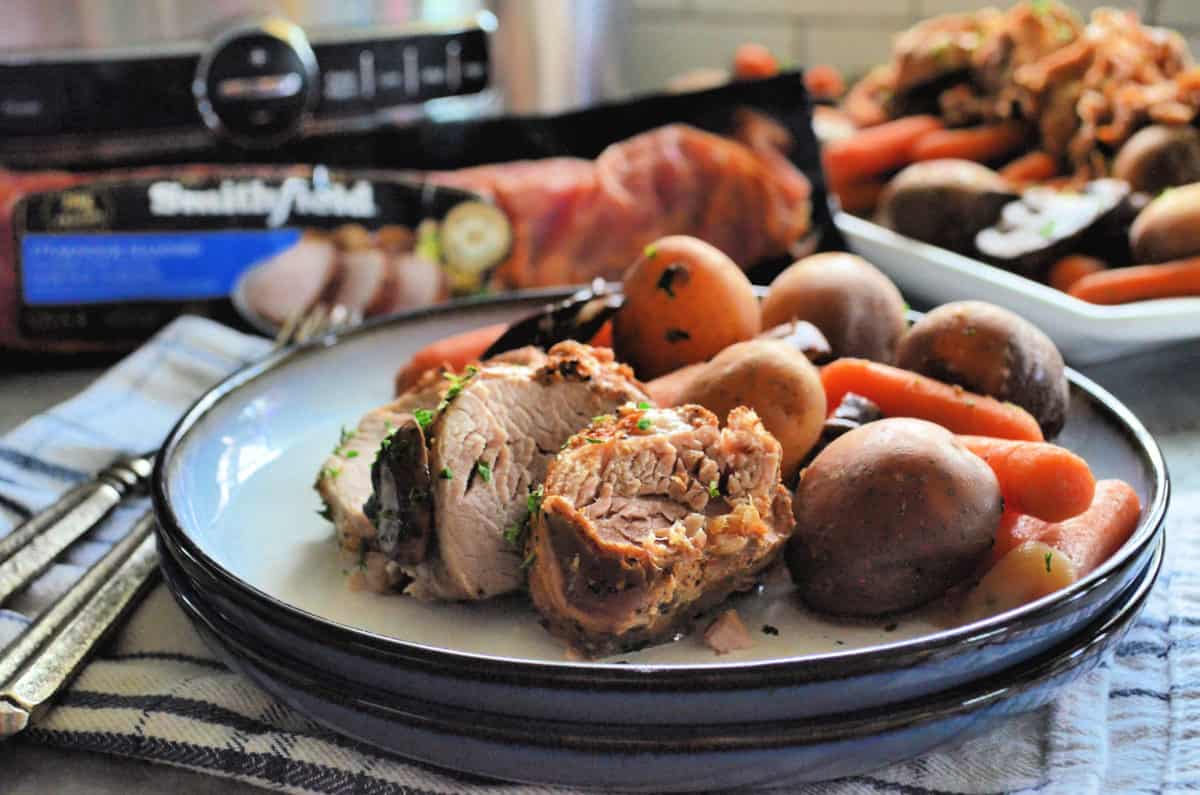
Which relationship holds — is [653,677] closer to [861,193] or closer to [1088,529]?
[1088,529]

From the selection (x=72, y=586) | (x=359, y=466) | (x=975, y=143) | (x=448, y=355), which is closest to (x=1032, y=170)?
(x=975, y=143)

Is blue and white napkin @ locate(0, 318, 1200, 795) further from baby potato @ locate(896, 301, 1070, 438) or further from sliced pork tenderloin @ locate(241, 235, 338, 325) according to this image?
sliced pork tenderloin @ locate(241, 235, 338, 325)

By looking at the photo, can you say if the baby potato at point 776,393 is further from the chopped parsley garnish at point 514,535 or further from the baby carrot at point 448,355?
the baby carrot at point 448,355

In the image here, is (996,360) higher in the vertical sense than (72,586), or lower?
higher

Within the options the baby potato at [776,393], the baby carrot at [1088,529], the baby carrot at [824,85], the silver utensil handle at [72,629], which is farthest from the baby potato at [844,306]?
the baby carrot at [824,85]

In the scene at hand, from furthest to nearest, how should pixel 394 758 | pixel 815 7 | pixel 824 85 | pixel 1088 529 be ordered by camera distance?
pixel 815 7 < pixel 824 85 < pixel 1088 529 < pixel 394 758

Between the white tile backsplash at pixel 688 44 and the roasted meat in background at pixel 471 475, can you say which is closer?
the roasted meat in background at pixel 471 475
